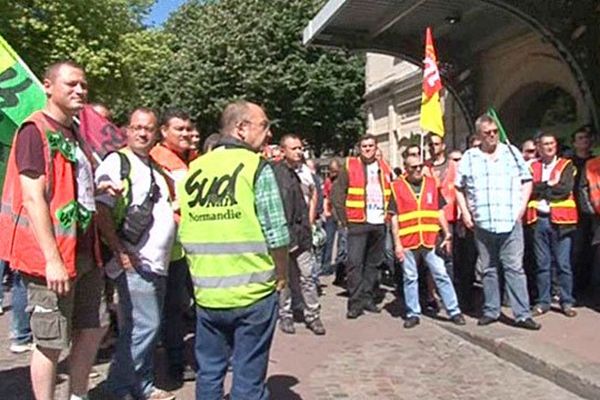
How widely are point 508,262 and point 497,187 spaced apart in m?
0.75

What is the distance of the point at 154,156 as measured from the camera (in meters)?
5.71

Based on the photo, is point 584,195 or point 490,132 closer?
point 490,132

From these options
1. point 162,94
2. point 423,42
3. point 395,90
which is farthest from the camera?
point 162,94

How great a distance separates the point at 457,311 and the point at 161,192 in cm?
409

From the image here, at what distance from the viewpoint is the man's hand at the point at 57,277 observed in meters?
3.88

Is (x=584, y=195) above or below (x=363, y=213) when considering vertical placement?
above

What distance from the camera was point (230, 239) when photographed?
13.4 ft

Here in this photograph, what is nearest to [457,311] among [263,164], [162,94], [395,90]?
[263,164]

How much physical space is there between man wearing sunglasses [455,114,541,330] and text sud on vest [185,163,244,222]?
389cm

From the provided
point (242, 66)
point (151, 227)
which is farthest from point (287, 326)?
point (242, 66)

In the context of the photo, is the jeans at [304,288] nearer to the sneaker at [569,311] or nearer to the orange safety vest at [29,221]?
the sneaker at [569,311]

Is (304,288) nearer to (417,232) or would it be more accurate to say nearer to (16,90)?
(417,232)

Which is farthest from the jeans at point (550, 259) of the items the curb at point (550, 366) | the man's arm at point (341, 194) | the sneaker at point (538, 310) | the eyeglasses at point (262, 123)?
the eyeglasses at point (262, 123)

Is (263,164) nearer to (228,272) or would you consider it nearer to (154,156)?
(228,272)
